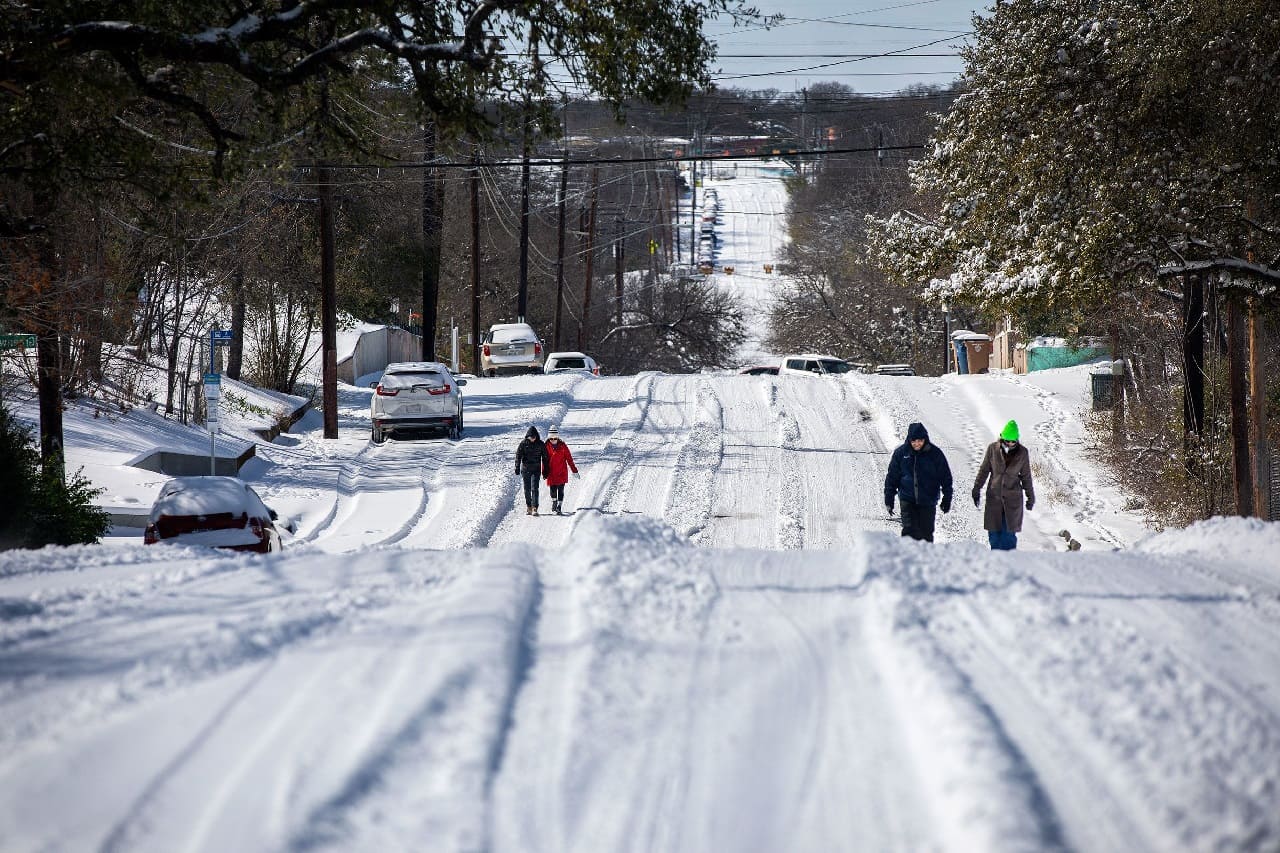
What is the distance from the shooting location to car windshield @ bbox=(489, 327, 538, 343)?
146 feet

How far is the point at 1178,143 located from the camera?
16812 millimetres

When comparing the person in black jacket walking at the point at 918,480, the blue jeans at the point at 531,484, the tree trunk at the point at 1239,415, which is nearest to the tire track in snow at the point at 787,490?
the person in black jacket walking at the point at 918,480

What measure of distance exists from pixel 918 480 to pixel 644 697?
8104 mm

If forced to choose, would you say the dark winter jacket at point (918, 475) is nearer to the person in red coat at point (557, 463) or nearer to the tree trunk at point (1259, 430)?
the person in red coat at point (557, 463)

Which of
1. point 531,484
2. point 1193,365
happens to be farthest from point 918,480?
point 1193,365

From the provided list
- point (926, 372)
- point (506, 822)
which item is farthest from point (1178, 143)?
point (926, 372)

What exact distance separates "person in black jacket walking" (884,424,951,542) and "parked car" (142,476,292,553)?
6958mm

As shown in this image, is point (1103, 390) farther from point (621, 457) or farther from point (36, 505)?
point (36, 505)

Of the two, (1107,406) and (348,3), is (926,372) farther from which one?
(348,3)

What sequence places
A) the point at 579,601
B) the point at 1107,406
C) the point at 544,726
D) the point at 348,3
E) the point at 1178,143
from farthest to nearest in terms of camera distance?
the point at 1107,406 → the point at 1178,143 → the point at 348,3 → the point at 579,601 → the point at 544,726

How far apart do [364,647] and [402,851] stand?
2049 millimetres

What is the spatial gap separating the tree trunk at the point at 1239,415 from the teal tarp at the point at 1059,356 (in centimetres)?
2645

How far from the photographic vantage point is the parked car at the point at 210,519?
13414 mm

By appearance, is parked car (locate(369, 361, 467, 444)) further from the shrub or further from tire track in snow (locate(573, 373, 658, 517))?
the shrub
